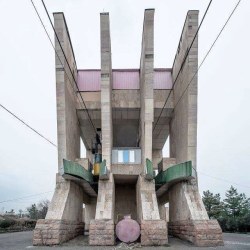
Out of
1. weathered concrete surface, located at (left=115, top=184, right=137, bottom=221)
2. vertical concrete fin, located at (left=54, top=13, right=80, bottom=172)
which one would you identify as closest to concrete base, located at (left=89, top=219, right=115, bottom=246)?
vertical concrete fin, located at (left=54, top=13, right=80, bottom=172)

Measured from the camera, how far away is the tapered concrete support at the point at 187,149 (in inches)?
670

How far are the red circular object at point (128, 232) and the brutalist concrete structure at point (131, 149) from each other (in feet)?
2.88

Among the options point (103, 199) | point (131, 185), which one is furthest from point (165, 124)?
point (103, 199)

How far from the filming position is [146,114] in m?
22.1

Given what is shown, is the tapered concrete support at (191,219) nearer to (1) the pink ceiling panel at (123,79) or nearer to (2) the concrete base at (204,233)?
(2) the concrete base at (204,233)

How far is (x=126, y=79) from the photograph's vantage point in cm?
2725

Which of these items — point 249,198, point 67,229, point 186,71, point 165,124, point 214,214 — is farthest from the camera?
point 214,214

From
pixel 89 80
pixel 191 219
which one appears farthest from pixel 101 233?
pixel 89 80

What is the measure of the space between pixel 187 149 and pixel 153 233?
634 cm

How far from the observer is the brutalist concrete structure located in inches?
692

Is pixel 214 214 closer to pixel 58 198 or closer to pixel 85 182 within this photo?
pixel 85 182

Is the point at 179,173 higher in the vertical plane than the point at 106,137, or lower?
lower

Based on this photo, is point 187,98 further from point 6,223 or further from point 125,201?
point 6,223

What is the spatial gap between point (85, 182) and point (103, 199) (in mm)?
2811
